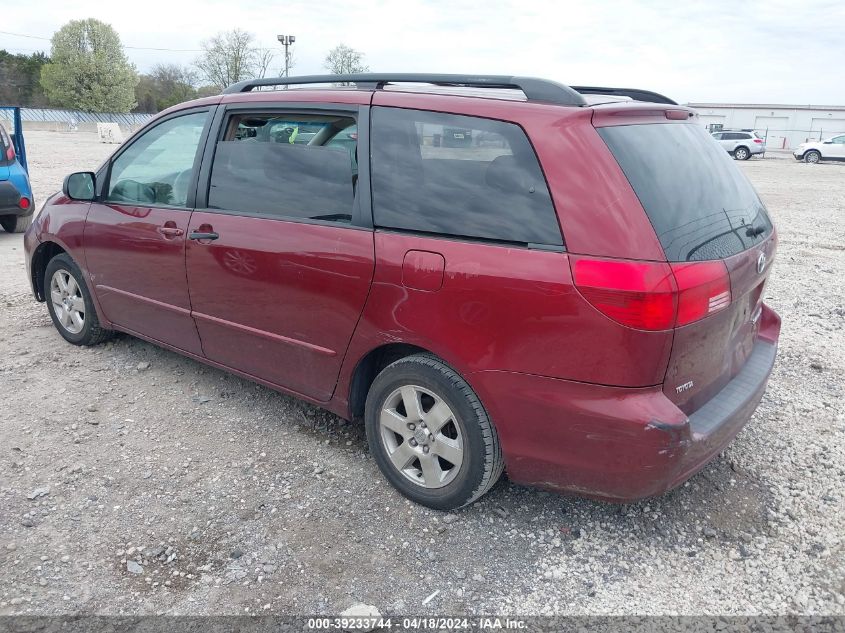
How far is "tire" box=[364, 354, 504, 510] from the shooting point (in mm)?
2781

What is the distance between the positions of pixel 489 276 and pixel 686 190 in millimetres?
860

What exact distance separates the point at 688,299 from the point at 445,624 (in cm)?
144

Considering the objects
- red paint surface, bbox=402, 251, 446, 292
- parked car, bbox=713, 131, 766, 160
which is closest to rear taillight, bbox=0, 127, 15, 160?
red paint surface, bbox=402, 251, 446, 292

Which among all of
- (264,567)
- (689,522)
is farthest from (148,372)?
(689,522)

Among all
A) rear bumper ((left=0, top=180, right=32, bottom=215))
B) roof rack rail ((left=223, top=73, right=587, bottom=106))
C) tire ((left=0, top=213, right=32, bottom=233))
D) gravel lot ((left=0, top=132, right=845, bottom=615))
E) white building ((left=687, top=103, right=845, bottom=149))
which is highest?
white building ((left=687, top=103, right=845, bottom=149))

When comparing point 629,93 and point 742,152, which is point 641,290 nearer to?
point 629,93

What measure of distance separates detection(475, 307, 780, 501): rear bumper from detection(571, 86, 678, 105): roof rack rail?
1512 millimetres

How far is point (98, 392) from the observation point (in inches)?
166

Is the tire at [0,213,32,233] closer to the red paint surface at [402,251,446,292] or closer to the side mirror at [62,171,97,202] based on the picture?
the side mirror at [62,171,97,202]

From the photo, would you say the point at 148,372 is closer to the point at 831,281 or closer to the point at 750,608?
the point at 750,608

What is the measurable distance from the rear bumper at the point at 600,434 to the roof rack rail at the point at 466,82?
111 centimetres

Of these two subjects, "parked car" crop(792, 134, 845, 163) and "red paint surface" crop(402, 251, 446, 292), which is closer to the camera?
"red paint surface" crop(402, 251, 446, 292)

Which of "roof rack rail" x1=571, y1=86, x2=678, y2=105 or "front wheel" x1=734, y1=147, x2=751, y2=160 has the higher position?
"roof rack rail" x1=571, y1=86, x2=678, y2=105

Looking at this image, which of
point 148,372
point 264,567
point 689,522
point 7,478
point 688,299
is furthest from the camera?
point 148,372
